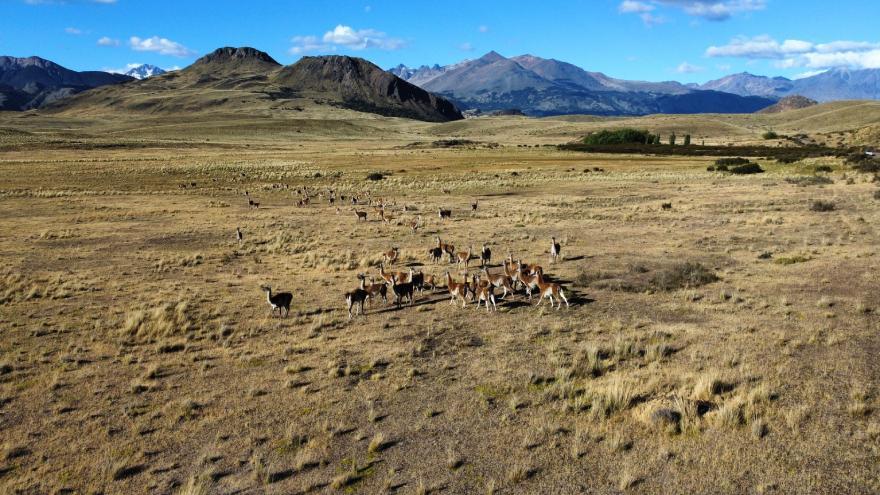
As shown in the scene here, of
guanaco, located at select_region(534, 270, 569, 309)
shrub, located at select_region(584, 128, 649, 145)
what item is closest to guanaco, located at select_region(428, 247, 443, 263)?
guanaco, located at select_region(534, 270, 569, 309)

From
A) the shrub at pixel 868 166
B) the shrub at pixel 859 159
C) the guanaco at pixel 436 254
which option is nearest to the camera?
the guanaco at pixel 436 254

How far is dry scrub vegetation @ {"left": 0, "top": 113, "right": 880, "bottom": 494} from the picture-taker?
911 centimetres

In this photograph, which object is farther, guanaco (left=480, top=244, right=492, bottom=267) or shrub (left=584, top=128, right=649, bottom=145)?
shrub (left=584, top=128, right=649, bottom=145)

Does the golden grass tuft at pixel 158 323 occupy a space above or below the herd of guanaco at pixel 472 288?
below

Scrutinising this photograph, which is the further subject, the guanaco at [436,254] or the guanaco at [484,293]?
the guanaco at [436,254]

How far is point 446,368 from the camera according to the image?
13.2m

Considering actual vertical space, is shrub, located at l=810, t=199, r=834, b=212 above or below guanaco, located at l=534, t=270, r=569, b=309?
below

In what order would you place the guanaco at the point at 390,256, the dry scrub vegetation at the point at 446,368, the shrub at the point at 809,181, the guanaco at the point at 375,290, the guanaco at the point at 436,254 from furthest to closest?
1. the shrub at the point at 809,181
2. the guanaco at the point at 436,254
3. the guanaco at the point at 390,256
4. the guanaco at the point at 375,290
5. the dry scrub vegetation at the point at 446,368

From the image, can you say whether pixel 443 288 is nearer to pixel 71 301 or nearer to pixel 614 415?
pixel 614 415

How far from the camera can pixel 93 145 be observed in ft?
387

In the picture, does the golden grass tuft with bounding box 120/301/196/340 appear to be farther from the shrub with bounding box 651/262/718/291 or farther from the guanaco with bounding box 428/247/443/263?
the shrub with bounding box 651/262/718/291

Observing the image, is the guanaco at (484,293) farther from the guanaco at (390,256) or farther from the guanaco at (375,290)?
the guanaco at (390,256)

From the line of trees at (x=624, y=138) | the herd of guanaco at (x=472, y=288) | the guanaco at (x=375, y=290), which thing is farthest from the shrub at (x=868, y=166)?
the line of trees at (x=624, y=138)

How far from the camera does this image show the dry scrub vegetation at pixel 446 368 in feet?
29.9
